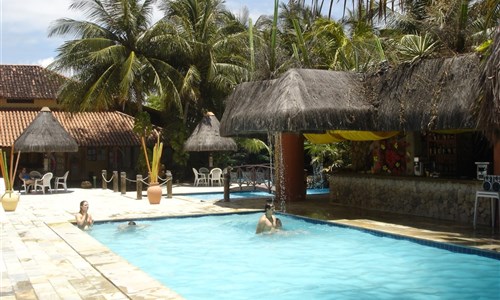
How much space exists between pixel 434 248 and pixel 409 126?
11.0ft

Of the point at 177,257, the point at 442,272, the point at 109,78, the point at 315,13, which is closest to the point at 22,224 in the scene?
the point at 177,257

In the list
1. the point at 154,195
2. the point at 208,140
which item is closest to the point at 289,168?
the point at 154,195

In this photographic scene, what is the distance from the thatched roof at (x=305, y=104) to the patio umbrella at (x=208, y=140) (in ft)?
34.0

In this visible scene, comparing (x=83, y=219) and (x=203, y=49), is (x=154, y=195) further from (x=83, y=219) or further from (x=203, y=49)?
(x=203, y=49)

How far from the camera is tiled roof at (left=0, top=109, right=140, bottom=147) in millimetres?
24859

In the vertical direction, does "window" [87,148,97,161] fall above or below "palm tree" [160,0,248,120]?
below

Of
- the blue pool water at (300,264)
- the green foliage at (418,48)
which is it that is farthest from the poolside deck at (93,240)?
the green foliage at (418,48)

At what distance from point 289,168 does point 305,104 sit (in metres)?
4.13

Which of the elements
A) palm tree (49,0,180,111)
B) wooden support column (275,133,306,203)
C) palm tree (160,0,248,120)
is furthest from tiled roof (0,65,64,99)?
wooden support column (275,133,306,203)

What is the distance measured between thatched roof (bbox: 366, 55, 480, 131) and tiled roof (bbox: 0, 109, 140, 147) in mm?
15424

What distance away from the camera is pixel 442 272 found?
25.6ft

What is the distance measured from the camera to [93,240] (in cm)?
901

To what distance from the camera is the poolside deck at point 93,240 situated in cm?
580

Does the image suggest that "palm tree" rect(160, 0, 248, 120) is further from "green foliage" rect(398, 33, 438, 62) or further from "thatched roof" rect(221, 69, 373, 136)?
"green foliage" rect(398, 33, 438, 62)
